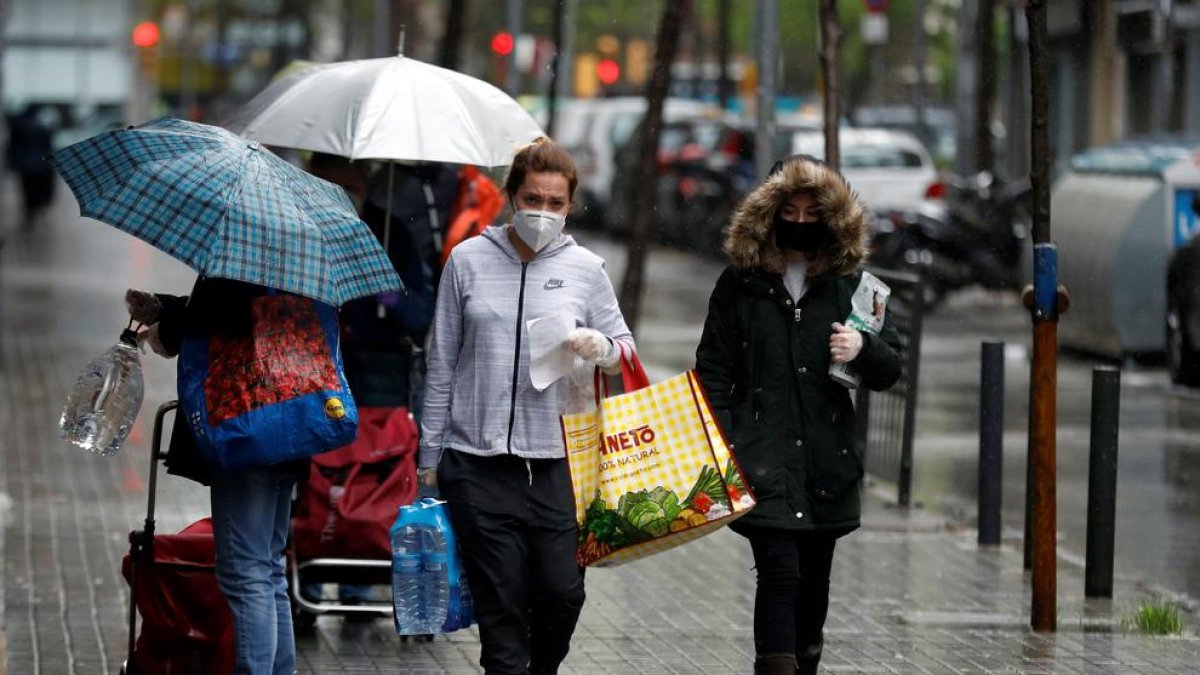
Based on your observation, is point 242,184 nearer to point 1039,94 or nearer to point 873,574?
point 1039,94

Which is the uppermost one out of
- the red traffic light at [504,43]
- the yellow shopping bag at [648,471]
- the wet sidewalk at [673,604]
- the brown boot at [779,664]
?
the red traffic light at [504,43]

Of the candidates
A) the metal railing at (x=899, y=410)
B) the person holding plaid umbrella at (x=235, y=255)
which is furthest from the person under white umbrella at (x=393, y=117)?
the metal railing at (x=899, y=410)

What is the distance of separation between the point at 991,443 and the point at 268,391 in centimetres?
494

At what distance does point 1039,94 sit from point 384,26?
19.2m

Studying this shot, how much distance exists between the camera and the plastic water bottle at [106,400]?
20.6ft

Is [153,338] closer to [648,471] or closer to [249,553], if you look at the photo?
[249,553]

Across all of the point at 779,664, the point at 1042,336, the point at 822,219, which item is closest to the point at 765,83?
the point at 1042,336

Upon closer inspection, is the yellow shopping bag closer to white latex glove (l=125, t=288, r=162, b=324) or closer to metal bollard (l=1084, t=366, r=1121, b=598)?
white latex glove (l=125, t=288, r=162, b=324)

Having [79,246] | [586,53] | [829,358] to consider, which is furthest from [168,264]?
[586,53]

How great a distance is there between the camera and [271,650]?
20.4ft

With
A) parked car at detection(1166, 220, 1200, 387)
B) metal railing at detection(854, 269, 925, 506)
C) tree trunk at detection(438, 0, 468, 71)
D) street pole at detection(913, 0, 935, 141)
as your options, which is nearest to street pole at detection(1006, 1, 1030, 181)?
street pole at detection(913, 0, 935, 141)

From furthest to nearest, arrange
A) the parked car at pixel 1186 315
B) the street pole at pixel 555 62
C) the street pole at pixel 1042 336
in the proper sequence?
the street pole at pixel 555 62 → the parked car at pixel 1186 315 → the street pole at pixel 1042 336

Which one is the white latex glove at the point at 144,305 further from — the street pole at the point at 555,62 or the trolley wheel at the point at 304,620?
the street pole at the point at 555,62

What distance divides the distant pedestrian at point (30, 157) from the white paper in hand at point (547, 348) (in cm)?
3112
